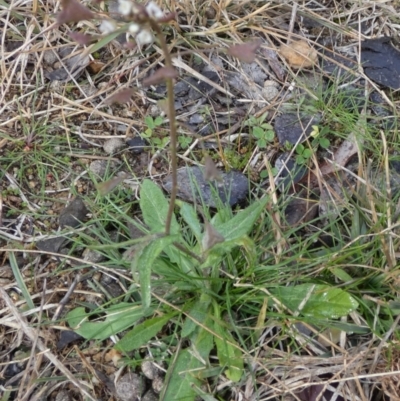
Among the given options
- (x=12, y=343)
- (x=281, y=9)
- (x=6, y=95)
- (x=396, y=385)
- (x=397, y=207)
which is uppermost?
(x=6, y=95)

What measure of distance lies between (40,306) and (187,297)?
56cm

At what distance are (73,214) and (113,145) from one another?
386mm

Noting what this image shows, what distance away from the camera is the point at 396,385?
1.86m

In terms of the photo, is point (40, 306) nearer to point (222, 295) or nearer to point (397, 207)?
point (222, 295)

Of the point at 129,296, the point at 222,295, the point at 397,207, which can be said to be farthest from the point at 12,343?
the point at 397,207

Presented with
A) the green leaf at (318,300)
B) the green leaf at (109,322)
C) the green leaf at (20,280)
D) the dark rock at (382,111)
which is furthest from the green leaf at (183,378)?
the dark rock at (382,111)

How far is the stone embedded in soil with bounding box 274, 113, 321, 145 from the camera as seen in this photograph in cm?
244

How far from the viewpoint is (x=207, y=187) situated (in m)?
2.38

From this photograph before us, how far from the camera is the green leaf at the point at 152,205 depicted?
2.11 m

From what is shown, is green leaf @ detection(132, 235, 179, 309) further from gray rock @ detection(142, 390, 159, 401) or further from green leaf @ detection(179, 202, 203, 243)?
gray rock @ detection(142, 390, 159, 401)

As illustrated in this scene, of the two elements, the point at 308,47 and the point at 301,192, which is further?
the point at 308,47

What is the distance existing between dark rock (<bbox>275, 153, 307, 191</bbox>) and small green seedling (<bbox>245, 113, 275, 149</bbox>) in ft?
0.31

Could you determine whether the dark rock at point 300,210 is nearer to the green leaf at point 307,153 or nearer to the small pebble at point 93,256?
the green leaf at point 307,153

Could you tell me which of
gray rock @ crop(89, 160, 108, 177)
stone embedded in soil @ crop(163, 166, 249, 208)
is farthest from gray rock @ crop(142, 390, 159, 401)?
gray rock @ crop(89, 160, 108, 177)
